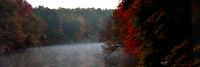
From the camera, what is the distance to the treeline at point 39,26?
116ft

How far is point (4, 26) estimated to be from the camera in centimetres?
3434

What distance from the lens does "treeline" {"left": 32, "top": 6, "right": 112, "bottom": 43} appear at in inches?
3211

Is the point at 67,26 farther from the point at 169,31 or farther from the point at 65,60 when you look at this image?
the point at 169,31

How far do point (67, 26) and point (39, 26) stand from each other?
36003mm

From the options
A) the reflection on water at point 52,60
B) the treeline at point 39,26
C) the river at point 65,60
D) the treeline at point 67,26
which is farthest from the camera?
the treeline at point 67,26

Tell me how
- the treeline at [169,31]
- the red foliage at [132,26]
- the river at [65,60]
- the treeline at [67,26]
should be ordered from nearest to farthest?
the treeline at [169,31]
the red foliage at [132,26]
the river at [65,60]
the treeline at [67,26]

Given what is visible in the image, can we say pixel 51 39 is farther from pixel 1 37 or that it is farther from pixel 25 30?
pixel 1 37

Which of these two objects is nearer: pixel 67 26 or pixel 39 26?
pixel 39 26

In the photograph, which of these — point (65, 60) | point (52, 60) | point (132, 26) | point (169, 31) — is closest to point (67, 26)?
point (52, 60)

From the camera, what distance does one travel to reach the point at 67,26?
93.4 metres

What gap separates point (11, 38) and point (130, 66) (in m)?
29.5

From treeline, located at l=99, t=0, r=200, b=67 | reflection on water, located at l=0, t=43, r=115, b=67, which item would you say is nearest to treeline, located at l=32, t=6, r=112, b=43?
reflection on water, located at l=0, t=43, r=115, b=67

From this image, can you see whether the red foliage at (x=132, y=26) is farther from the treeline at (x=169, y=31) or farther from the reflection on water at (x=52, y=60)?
the reflection on water at (x=52, y=60)

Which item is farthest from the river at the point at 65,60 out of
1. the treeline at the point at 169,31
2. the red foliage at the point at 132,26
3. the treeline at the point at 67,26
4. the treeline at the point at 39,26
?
the treeline at the point at 67,26
